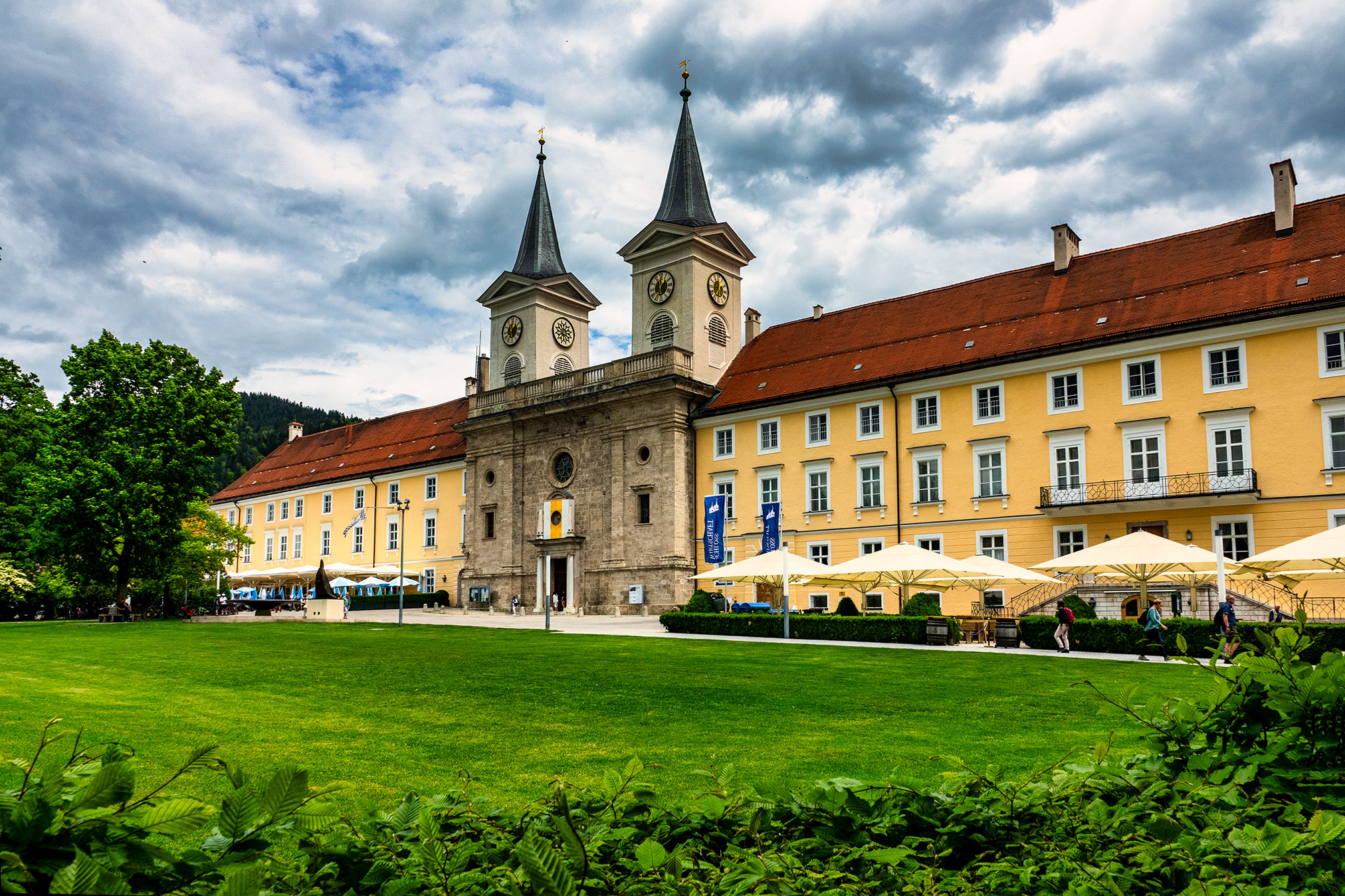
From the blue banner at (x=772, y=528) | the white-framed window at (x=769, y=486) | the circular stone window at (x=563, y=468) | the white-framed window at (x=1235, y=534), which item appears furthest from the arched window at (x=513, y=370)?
the white-framed window at (x=1235, y=534)

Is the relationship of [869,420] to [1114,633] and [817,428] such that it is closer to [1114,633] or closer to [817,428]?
[817,428]

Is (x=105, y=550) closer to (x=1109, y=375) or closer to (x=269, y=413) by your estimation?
(x=1109, y=375)

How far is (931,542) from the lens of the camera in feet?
141

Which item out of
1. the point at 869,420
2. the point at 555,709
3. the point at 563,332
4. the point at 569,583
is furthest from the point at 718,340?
the point at 555,709

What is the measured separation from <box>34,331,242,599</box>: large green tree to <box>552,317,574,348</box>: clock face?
75.8 ft

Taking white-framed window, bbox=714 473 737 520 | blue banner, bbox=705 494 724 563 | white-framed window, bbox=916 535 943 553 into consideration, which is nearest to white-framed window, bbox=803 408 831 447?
white-framed window, bbox=714 473 737 520

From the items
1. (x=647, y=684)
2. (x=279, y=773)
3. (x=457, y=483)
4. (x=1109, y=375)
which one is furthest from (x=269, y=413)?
(x=279, y=773)

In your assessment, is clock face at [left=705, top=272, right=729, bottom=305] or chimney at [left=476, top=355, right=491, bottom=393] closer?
clock face at [left=705, top=272, right=729, bottom=305]

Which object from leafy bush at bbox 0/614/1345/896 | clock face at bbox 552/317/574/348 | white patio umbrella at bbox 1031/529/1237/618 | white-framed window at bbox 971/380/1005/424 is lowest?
leafy bush at bbox 0/614/1345/896

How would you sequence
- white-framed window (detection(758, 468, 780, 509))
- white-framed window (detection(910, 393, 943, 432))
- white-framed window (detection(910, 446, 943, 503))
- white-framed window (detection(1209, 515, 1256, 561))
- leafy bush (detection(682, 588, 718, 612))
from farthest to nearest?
white-framed window (detection(758, 468, 780, 509)), white-framed window (detection(910, 393, 943, 432)), white-framed window (detection(910, 446, 943, 503)), leafy bush (detection(682, 588, 718, 612)), white-framed window (detection(1209, 515, 1256, 561))

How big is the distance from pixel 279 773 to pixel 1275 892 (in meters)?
2.43

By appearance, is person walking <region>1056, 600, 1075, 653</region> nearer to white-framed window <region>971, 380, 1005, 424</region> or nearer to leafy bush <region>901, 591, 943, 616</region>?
leafy bush <region>901, 591, 943, 616</region>

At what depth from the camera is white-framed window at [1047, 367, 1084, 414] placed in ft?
129

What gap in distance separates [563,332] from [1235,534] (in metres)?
43.1
